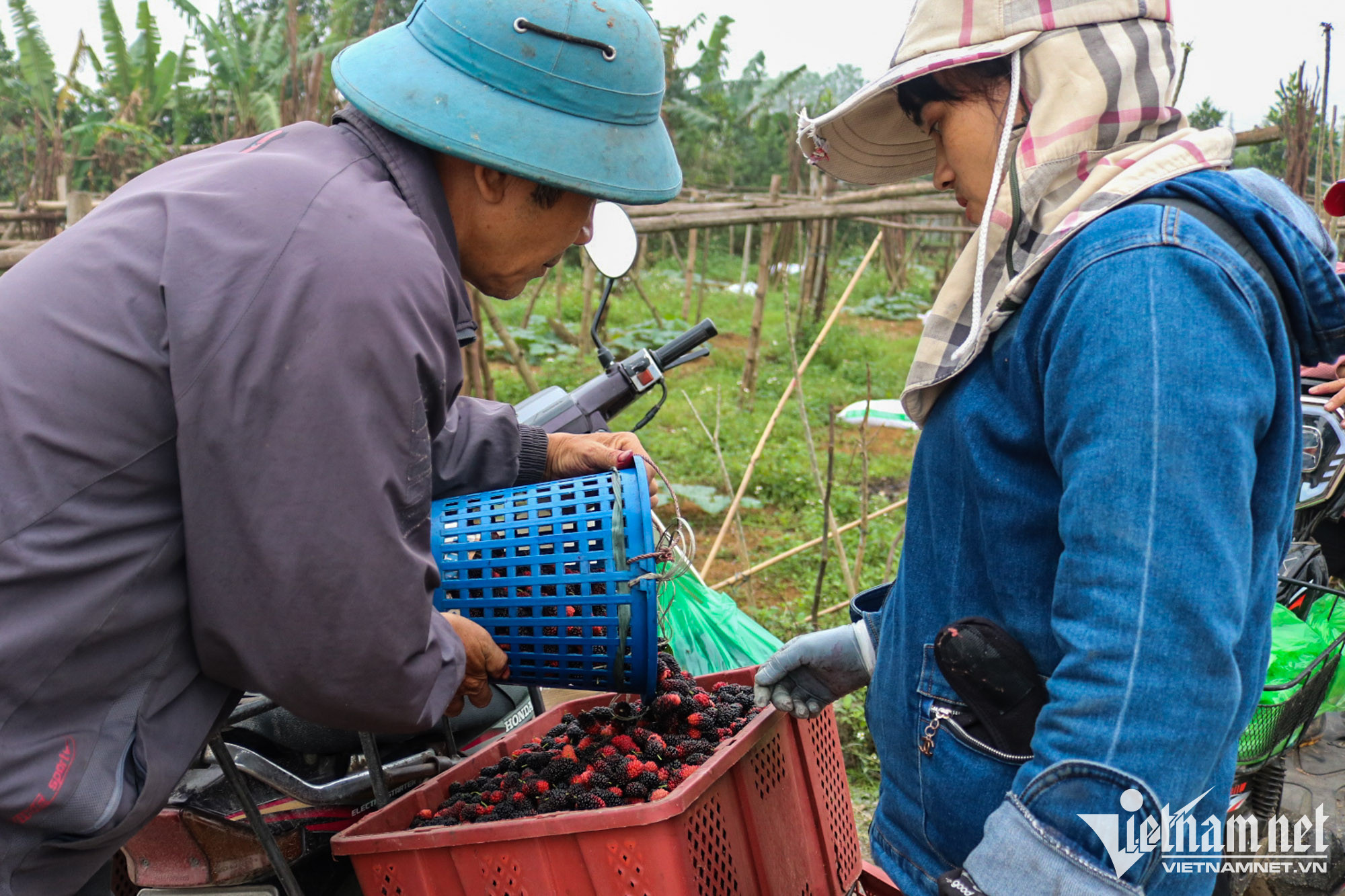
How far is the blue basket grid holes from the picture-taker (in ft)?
5.11

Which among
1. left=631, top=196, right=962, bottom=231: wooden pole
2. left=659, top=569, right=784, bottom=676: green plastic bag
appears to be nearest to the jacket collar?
left=659, top=569, right=784, bottom=676: green plastic bag

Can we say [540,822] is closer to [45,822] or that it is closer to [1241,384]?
[45,822]

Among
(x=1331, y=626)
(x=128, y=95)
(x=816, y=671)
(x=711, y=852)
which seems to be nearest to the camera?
(x=711, y=852)

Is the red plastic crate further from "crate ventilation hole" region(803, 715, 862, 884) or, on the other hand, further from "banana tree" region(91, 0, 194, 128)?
"banana tree" region(91, 0, 194, 128)

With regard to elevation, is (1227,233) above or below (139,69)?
below

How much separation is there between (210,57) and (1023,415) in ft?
44.0

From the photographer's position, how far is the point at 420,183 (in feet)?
4.39

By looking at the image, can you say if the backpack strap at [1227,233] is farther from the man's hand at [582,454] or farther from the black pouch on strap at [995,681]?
the man's hand at [582,454]

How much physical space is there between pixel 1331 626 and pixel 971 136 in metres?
2.14

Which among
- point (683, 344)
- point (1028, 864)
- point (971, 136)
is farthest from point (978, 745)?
point (683, 344)

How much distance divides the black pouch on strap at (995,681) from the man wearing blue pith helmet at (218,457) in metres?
0.64

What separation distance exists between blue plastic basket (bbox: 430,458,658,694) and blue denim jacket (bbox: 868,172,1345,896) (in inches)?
24.3

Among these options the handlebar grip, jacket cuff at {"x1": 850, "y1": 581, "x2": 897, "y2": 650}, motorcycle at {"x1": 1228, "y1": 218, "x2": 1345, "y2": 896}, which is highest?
the handlebar grip

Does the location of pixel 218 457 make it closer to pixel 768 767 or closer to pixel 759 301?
pixel 768 767
